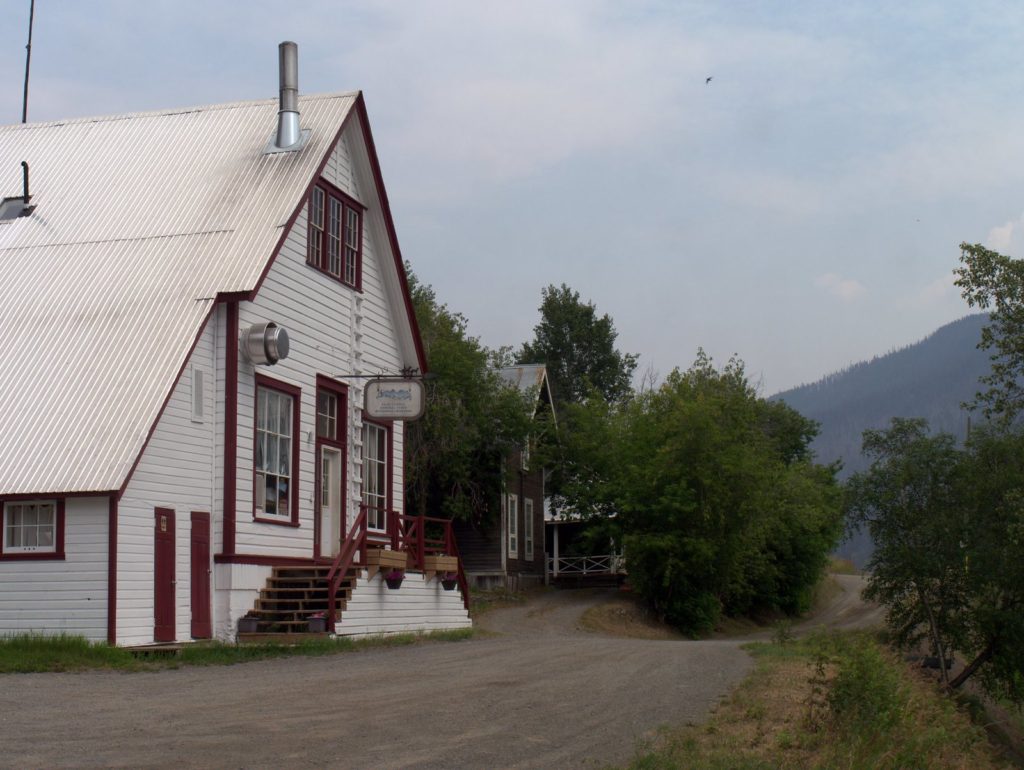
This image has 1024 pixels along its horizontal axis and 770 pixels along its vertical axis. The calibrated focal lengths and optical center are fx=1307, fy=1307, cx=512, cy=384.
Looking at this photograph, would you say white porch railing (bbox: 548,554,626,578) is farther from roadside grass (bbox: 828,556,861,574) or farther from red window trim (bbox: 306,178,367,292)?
roadside grass (bbox: 828,556,861,574)

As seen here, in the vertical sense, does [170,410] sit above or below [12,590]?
above

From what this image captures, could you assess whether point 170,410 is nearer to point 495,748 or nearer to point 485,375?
point 495,748

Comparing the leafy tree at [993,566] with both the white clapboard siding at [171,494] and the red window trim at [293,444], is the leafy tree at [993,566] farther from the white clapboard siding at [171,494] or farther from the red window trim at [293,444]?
the white clapboard siding at [171,494]

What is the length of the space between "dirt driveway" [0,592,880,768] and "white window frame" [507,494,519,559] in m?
26.1

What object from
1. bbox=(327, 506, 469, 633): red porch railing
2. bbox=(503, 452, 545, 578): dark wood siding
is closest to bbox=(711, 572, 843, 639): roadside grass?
bbox=(503, 452, 545, 578): dark wood siding

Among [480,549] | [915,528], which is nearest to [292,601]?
[915,528]

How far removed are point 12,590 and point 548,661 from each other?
7.31 metres

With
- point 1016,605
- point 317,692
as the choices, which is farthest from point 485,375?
point 317,692

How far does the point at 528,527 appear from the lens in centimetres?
4697

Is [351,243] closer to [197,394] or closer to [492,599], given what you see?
[197,394]

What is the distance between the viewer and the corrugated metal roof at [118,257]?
18000 mm

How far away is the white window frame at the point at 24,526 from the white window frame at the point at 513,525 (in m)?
27.6

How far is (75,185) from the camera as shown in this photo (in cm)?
2355

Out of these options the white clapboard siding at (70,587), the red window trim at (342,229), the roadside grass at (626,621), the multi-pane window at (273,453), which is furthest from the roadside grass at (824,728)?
the roadside grass at (626,621)
